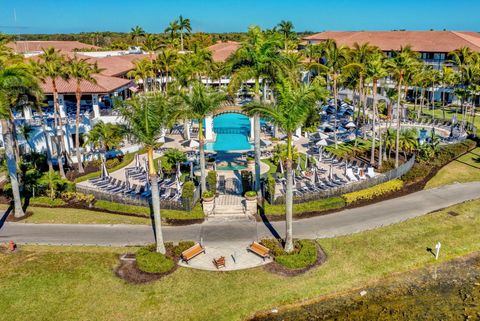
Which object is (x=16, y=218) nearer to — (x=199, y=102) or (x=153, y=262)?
(x=153, y=262)

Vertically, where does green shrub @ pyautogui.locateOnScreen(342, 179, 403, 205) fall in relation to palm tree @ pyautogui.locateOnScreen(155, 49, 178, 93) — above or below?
below

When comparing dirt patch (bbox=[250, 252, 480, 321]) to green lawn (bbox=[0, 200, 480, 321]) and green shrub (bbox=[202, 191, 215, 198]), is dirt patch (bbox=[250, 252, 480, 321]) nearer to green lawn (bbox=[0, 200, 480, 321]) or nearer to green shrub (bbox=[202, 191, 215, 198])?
green lawn (bbox=[0, 200, 480, 321])

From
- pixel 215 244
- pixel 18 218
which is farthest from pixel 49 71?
pixel 215 244

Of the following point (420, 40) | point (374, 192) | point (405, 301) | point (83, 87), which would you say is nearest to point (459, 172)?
point (374, 192)

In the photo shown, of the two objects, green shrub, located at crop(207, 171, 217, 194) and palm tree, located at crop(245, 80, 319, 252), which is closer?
palm tree, located at crop(245, 80, 319, 252)

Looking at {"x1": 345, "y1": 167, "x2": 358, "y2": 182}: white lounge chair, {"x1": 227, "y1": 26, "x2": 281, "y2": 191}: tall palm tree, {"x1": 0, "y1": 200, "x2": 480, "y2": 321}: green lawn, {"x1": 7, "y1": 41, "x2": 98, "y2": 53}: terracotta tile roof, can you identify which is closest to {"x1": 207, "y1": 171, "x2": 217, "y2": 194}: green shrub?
{"x1": 227, "y1": 26, "x2": 281, "y2": 191}: tall palm tree

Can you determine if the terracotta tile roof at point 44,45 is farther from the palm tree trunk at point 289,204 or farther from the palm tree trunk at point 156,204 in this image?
the palm tree trunk at point 289,204
